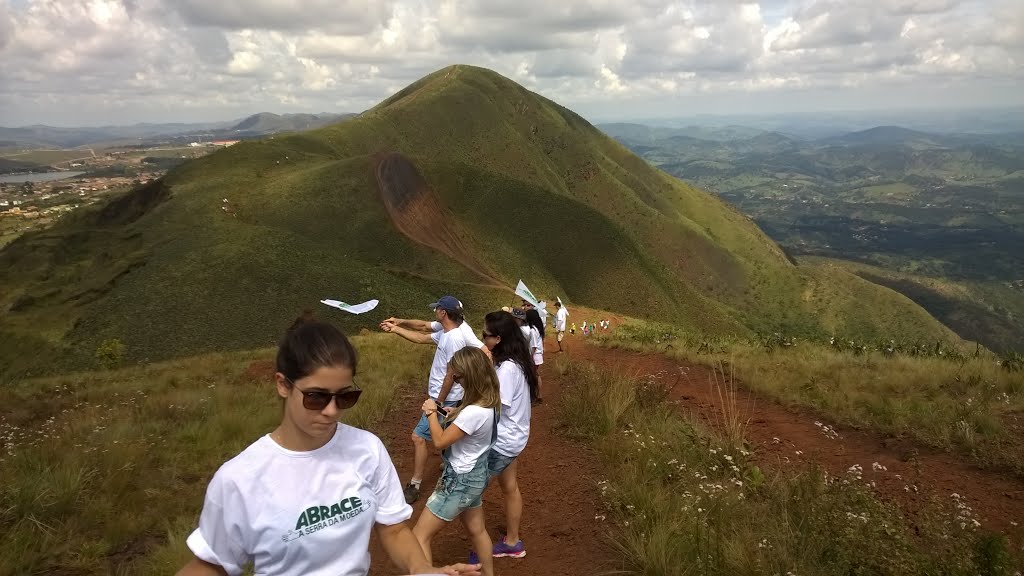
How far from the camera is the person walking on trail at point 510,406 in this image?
439 centimetres

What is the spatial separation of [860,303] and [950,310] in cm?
5394

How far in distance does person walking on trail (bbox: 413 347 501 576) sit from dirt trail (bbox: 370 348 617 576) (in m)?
0.91

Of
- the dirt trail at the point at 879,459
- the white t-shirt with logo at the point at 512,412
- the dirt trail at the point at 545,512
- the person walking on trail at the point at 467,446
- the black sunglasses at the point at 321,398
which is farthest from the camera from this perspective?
the dirt trail at the point at 879,459

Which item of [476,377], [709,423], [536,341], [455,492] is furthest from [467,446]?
[536,341]

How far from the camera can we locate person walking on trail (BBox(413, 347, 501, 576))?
3826 mm

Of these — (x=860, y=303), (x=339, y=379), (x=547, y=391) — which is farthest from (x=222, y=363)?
(x=860, y=303)

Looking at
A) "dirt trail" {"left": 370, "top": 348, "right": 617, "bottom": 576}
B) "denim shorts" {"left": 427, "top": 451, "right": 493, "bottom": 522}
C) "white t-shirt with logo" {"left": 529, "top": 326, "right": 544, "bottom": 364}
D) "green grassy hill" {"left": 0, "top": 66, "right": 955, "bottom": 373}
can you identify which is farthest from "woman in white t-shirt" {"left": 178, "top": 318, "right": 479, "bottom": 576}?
"green grassy hill" {"left": 0, "top": 66, "right": 955, "bottom": 373}

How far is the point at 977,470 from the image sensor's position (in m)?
5.59

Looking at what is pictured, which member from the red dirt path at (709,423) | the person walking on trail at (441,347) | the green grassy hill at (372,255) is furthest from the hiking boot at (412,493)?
the green grassy hill at (372,255)

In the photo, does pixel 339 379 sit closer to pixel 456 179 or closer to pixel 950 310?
pixel 456 179

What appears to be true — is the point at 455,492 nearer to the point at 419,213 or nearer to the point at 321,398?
the point at 321,398

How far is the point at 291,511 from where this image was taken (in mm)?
2023

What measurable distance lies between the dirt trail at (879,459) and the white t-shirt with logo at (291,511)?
413 centimetres

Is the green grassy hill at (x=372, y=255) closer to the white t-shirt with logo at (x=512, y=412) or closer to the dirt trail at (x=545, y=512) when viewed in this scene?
the dirt trail at (x=545, y=512)
